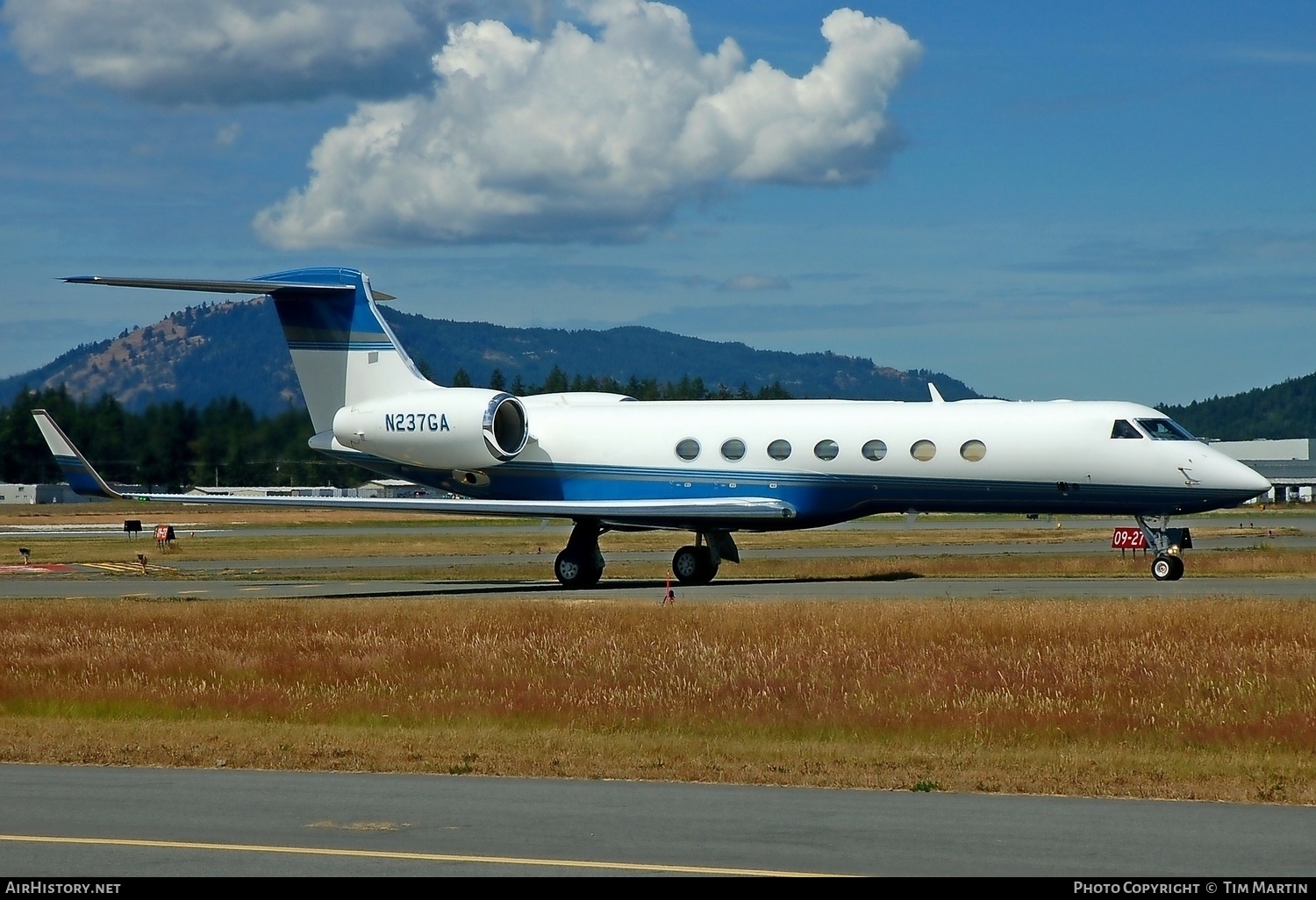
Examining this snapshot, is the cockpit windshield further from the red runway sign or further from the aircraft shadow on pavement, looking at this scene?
the red runway sign

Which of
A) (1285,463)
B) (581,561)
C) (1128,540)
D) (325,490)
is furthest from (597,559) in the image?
(1285,463)

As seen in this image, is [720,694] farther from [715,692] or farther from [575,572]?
[575,572]

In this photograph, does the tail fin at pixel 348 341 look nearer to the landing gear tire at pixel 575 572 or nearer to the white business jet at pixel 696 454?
the white business jet at pixel 696 454

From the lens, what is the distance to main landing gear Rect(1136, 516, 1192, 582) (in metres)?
28.6

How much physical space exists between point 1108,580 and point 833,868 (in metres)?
22.5

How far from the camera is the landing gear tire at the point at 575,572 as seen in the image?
3155 centimetres

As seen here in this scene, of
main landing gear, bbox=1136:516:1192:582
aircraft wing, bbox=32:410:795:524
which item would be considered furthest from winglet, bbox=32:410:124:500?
main landing gear, bbox=1136:516:1192:582

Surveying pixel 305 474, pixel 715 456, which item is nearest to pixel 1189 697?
pixel 715 456

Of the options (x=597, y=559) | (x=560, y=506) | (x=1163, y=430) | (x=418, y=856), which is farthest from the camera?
(x=597, y=559)

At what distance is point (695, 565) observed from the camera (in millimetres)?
31859

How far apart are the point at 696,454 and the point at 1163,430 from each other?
348 inches

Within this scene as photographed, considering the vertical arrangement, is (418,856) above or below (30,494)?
below

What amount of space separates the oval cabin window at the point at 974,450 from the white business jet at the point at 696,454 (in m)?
0.03

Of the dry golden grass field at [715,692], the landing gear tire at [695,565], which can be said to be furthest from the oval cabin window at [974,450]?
the dry golden grass field at [715,692]
